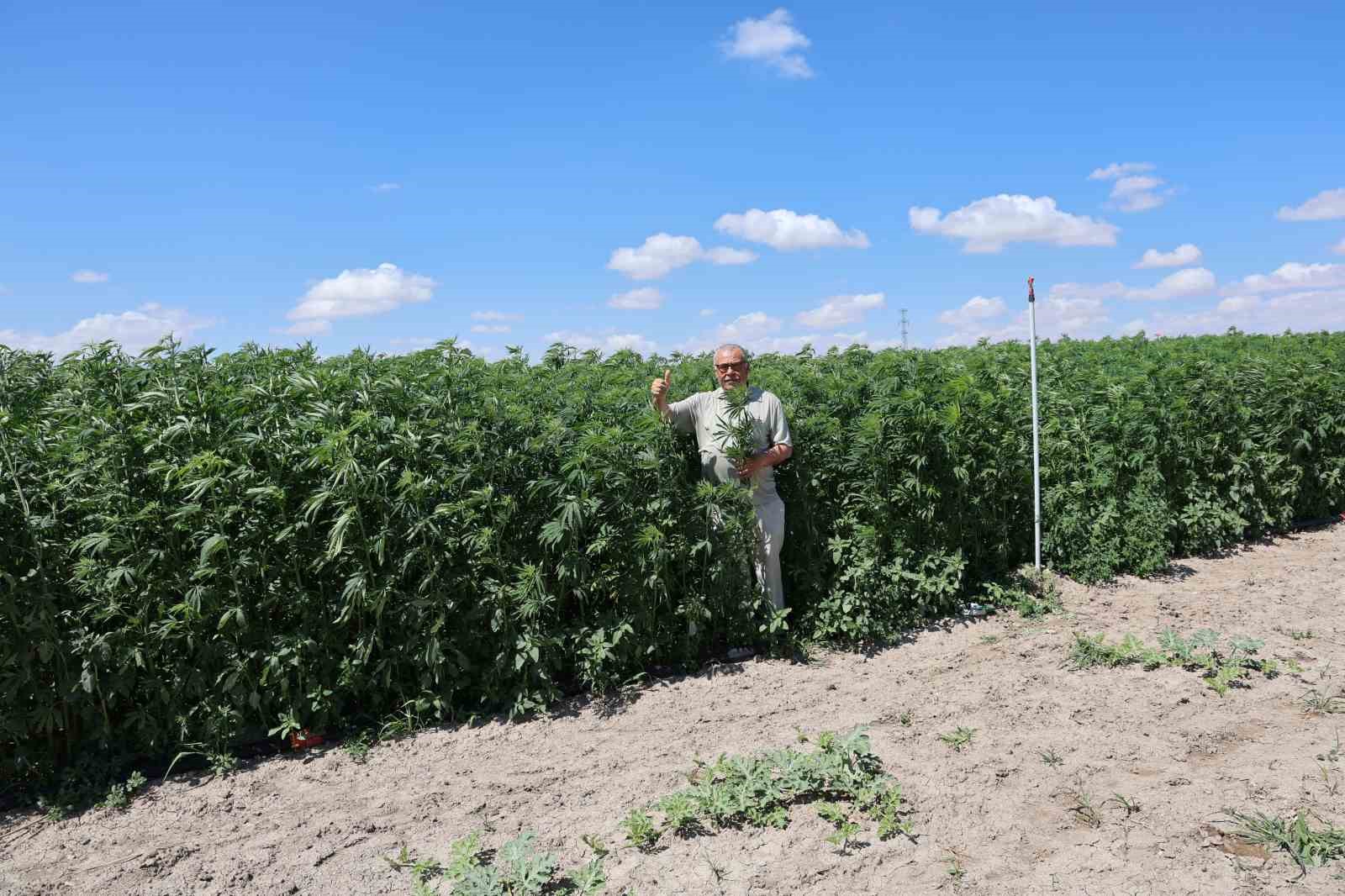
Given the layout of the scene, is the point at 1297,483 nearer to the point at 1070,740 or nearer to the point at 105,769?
the point at 1070,740

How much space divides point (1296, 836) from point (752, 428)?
3.19 m

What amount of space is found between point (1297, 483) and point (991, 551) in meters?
4.35

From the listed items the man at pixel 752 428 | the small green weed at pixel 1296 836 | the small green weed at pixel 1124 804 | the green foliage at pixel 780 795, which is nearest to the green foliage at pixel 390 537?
the man at pixel 752 428

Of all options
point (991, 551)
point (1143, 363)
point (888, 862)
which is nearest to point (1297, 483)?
point (1143, 363)

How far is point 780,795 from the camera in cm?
388

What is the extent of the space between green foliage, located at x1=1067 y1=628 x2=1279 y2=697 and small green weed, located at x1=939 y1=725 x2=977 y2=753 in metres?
1.31

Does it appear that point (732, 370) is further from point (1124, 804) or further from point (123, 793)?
point (123, 793)

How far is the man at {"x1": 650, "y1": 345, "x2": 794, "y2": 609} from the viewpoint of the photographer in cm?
541

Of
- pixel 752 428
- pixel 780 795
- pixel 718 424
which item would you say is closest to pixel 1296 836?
pixel 780 795

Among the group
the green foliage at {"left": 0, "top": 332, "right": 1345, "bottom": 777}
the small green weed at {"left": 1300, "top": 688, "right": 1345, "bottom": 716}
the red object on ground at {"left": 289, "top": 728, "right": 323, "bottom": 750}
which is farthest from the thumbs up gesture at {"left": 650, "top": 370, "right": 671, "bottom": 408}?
the small green weed at {"left": 1300, "top": 688, "right": 1345, "bottom": 716}

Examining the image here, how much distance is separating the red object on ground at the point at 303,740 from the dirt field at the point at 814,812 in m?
0.08

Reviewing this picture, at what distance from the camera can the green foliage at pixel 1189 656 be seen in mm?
5285

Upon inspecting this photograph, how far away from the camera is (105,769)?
4621mm

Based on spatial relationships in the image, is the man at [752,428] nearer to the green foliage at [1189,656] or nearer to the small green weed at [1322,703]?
the green foliage at [1189,656]
